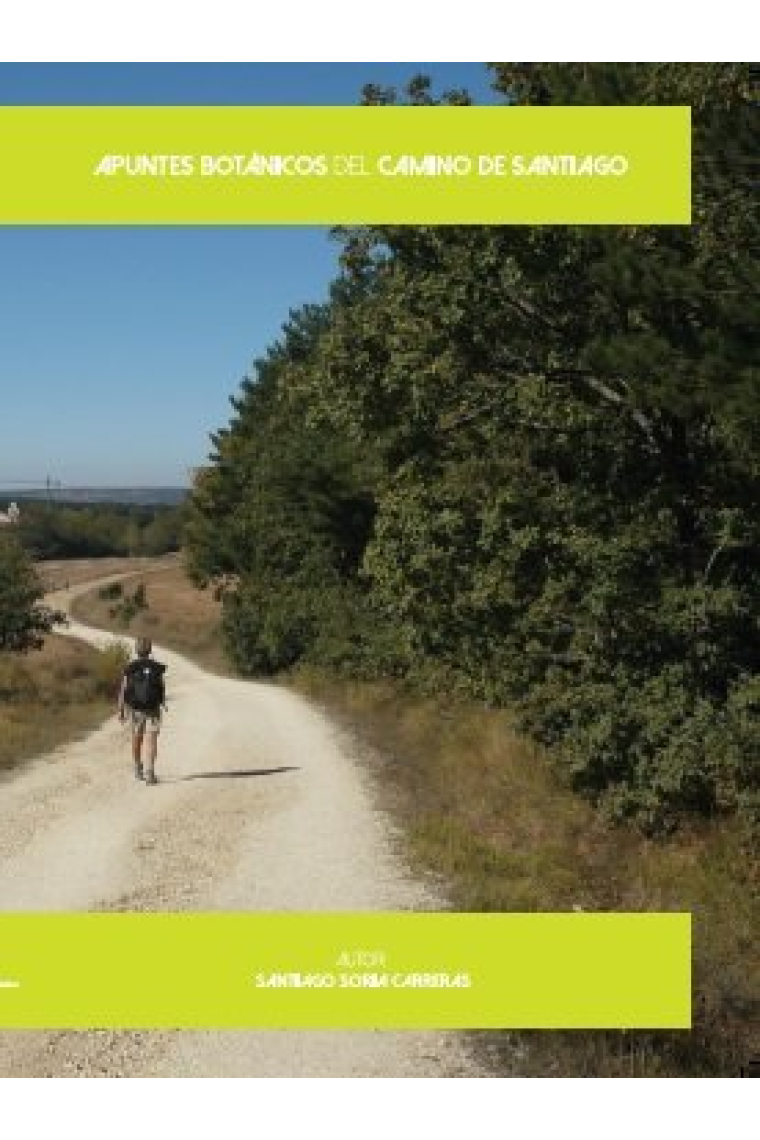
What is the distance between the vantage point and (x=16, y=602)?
33.8m

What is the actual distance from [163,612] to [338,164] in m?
63.1

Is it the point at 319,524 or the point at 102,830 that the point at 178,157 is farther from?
the point at 319,524

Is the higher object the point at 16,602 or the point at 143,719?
the point at 16,602

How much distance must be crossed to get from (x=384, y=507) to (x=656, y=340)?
21.3 feet

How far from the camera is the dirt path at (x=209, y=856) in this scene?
553cm

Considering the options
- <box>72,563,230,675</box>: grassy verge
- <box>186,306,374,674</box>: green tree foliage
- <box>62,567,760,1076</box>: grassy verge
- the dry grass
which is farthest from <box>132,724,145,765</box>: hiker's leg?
<box>72,563,230,675</box>: grassy verge

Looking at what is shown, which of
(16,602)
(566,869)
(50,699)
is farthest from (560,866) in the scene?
(16,602)

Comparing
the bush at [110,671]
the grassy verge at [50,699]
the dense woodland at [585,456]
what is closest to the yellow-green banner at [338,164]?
the dense woodland at [585,456]

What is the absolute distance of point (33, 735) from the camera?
18.2 m

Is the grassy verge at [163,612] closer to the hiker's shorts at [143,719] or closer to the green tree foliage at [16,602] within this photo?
the green tree foliage at [16,602]

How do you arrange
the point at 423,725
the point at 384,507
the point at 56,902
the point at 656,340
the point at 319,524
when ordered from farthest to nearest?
1. the point at 319,524
2. the point at 423,725
3. the point at 384,507
4. the point at 656,340
5. the point at 56,902

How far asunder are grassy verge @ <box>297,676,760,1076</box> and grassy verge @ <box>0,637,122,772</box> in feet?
18.5

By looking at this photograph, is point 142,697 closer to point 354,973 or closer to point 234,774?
point 234,774

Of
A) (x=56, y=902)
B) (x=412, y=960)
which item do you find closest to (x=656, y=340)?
(x=412, y=960)
